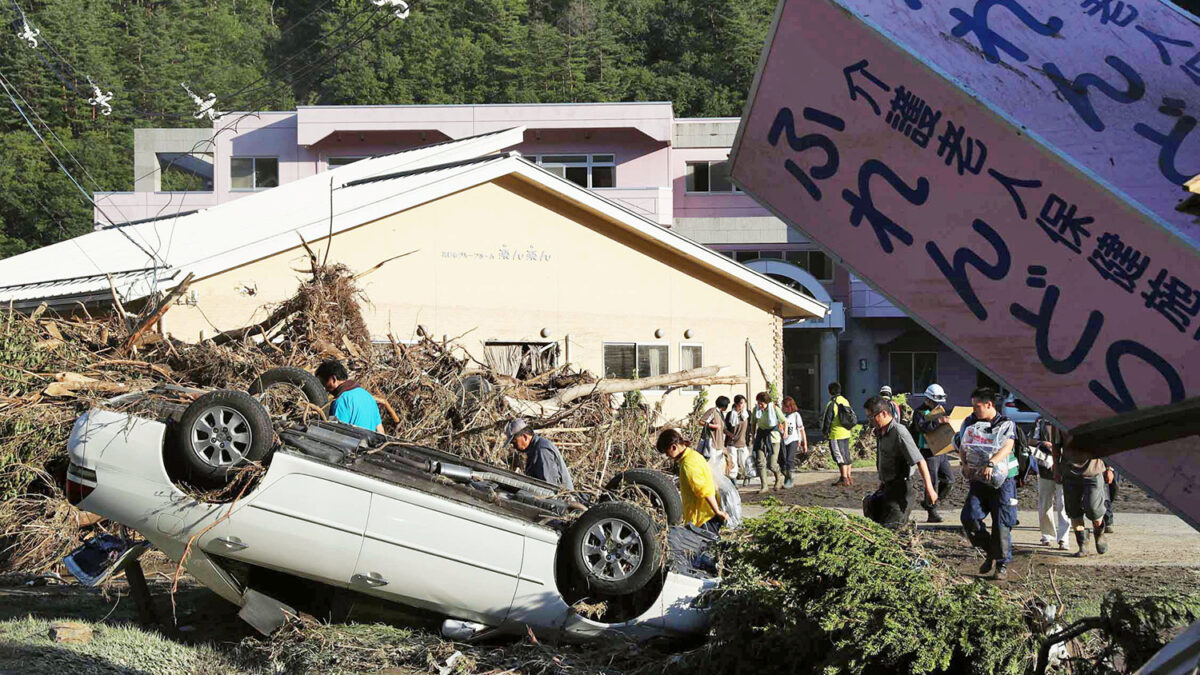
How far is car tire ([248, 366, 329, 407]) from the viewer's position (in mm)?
10359

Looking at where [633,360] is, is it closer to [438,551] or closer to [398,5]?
[398,5]

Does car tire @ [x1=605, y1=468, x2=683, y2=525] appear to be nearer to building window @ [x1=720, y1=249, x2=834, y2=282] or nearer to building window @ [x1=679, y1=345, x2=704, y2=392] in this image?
building window @ [x1=679, y1=345, x2=704, y2=392]

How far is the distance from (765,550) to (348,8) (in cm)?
7507

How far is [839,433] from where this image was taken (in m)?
20.5

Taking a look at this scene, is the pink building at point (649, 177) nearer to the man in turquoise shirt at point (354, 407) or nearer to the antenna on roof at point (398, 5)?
the antenna on roof at point (398, 5)

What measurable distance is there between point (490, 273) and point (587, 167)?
23.8 m

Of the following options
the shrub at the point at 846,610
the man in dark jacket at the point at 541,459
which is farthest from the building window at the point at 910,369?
the shrub at the point at 846,610

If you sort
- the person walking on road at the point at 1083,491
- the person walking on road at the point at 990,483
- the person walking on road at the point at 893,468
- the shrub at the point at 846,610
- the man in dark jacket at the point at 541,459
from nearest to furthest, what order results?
the shrub at the point at 846,610
the man in dark jacket at the point at 541,459
the person walking on road at the point at 893,468
the person walking on road at the point at 990,483
the person walking on road at the point at 1083,491

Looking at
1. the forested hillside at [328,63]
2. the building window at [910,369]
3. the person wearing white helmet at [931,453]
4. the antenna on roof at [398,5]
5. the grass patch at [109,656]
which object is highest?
the forested hillside at [328,63]

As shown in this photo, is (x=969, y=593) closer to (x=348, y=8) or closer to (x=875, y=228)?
(x=875, y=228)

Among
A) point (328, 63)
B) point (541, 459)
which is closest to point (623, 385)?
point (541, 459)

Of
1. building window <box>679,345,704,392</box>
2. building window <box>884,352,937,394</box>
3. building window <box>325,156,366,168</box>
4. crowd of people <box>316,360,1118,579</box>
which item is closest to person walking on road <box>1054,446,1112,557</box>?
crowd of people <box>316,360,1118,579</box>

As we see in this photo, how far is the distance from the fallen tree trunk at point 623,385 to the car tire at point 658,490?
240 inches

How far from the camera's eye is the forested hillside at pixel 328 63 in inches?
2263
